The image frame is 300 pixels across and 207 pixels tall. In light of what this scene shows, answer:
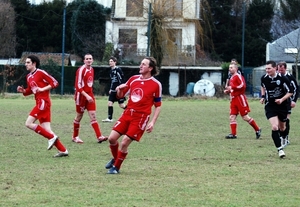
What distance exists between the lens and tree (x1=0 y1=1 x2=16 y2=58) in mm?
51000

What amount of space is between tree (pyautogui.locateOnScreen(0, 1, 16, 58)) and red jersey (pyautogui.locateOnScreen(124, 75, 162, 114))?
4170 cm

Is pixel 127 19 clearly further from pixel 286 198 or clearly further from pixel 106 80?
pixel 286 198

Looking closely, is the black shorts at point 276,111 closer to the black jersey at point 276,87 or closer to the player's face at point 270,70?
the black jersey at point 276,87

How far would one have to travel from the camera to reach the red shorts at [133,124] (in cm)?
1005

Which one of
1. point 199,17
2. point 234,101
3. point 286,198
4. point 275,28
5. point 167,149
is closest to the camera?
point 286,198

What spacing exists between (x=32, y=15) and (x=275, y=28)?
22.2 m

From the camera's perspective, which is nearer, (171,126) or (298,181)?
(298,181)

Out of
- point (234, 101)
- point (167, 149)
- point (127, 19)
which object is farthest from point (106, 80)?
point (167, 149)

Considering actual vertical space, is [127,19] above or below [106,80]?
above

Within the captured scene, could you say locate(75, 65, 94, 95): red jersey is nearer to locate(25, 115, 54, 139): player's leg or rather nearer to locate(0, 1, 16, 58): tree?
locate(25, 115, 54, 139): player's leg

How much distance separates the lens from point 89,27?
52469 millimetres

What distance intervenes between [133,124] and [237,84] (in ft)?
22.6

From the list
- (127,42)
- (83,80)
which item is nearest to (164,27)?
(127,42)

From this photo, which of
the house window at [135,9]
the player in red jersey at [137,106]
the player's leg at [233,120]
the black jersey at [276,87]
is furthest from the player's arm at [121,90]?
the house window at [135,9]
